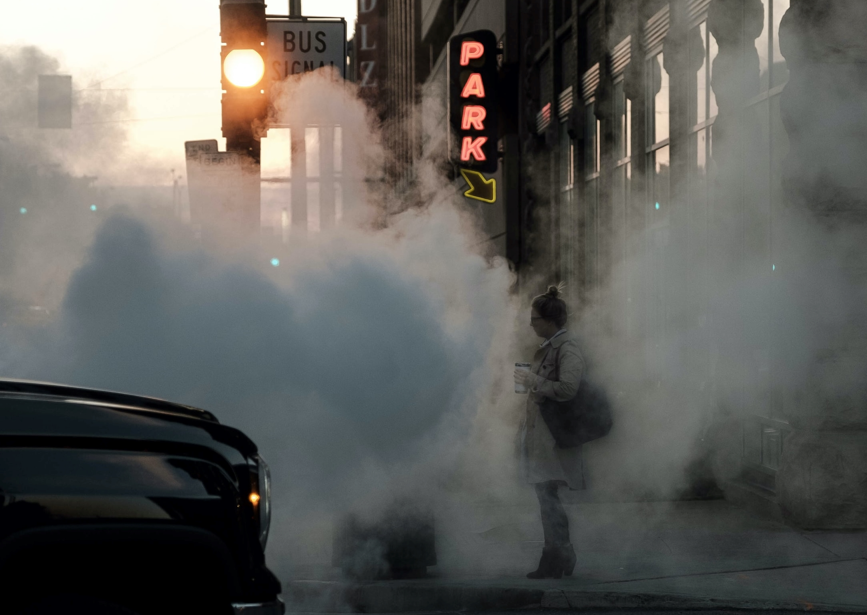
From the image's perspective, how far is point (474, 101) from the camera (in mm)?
16172

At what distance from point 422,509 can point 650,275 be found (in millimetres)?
6185

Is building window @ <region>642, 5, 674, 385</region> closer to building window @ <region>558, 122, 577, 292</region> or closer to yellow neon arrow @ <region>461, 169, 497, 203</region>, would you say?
building window @ <region>558, 122, 577, 292</region>

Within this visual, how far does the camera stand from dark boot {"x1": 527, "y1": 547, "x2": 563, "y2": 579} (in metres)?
5.76

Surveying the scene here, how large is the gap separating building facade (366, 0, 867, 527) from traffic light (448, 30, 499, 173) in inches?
33.4

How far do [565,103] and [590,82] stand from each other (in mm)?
1437

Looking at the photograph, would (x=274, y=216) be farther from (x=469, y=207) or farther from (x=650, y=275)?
(x=469, y=207)

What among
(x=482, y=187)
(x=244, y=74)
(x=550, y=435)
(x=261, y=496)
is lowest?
(x=550, y=435)

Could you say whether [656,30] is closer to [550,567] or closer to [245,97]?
[245,97]

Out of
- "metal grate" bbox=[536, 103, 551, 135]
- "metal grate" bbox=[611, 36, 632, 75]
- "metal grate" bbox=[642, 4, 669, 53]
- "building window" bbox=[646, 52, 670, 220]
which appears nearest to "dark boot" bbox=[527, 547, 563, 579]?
"building window" bbox=[646, 52, 670, 220]

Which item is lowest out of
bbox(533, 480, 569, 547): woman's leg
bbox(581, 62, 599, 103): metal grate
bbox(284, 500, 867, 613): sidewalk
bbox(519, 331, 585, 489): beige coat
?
bbox(284, 500, 867, 613): sidewalk

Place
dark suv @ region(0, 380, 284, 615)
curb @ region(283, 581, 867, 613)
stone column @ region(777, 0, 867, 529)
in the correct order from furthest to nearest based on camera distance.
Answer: stone column @ region(777, 0, 867, 529) → curb @ region(283, 581, 867, 613) → dark suv @ region(0, 380, 284, 615)

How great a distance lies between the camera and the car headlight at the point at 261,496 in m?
2.89

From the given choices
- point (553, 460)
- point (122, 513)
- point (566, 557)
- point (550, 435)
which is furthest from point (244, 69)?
point (122, 513)

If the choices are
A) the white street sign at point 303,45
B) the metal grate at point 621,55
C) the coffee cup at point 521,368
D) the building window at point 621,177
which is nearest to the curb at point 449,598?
the coffee cup at point 521,368
